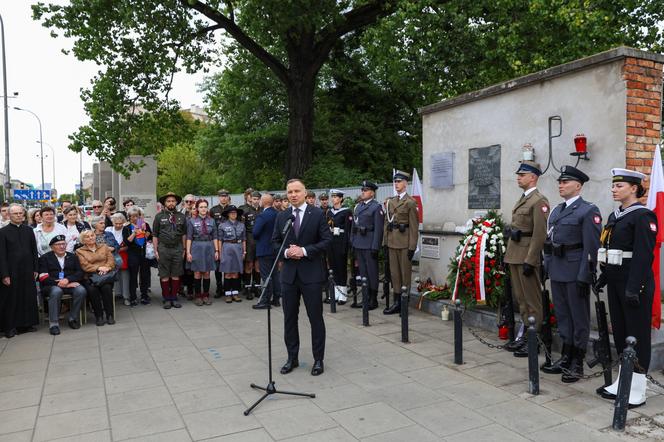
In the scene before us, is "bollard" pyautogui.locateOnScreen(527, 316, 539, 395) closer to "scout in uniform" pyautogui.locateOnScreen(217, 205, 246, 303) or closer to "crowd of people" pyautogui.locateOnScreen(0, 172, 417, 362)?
"crowd of people" pyautogui.locateOnScreen(0, 172, 417, 362)

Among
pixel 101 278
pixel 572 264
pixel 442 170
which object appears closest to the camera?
pixel 572 264

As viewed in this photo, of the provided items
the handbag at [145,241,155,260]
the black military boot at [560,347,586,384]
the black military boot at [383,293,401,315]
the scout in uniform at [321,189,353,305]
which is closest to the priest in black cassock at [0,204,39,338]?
the handbag at [145,241,155,260]

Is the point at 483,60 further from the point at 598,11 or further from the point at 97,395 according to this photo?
the point at 97,395

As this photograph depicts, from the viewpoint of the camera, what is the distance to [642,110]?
590 cm

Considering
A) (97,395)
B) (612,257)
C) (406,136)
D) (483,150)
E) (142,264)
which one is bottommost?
(97,395)

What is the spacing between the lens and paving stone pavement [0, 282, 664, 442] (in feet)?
13.7

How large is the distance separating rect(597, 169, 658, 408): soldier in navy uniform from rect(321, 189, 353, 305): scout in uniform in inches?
216

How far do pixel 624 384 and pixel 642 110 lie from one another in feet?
11.2

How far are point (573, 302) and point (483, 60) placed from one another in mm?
10898

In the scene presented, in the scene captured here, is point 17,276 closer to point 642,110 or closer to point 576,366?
point 576,366

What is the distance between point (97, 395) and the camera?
507 cm

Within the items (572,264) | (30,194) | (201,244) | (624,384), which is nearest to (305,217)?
(572,264)

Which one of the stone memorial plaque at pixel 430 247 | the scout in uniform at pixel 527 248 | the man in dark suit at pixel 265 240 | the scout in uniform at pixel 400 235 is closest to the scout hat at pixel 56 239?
the man in dark suit at pixel 265 240

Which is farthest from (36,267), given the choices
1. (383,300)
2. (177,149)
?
(177,149)
